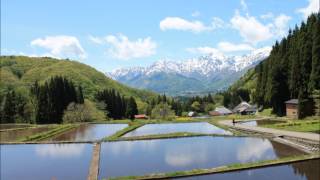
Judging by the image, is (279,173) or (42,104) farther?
(42,104)

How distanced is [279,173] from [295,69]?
46.0 m

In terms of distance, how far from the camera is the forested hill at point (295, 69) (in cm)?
5972

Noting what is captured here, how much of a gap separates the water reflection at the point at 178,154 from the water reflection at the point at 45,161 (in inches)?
70.5

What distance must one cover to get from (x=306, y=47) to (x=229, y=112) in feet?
229

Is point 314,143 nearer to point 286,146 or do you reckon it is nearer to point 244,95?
point 286,146

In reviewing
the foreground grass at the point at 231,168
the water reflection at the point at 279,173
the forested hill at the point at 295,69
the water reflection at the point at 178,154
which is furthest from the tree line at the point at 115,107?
the water reflection at the point at 279,173

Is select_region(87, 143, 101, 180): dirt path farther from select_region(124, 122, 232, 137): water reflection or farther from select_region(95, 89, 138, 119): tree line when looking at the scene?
select_region(95, 89, 138, 119): tree line

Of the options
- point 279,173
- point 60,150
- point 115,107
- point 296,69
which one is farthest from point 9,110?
point 279,173

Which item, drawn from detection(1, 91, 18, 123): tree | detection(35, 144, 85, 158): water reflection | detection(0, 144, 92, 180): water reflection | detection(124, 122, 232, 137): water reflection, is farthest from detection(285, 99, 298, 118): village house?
detection(1, 91, 18, 123): tree

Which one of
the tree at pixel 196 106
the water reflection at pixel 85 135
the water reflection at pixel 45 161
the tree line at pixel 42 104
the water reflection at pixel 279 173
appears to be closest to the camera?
the water reflection at pixel 279 173

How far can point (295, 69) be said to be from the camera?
66062 millimetres

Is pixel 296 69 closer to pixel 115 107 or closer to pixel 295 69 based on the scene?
pixel 295 69

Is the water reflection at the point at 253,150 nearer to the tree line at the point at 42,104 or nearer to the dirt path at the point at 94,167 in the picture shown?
the dirt path at the point at 94,167

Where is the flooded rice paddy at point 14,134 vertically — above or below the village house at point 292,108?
below
